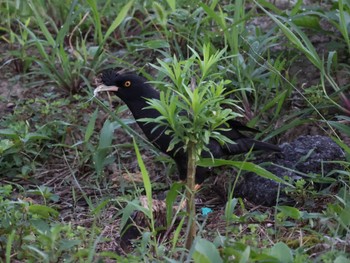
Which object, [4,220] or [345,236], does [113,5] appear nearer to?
[4,220]

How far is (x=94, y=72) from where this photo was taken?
20.6ft

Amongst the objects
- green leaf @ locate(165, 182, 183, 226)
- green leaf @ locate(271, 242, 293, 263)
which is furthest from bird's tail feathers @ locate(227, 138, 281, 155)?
green leaf @ locate(271, 242, 293, 263)

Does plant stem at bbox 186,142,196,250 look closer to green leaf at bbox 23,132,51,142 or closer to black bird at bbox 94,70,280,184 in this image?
black bird at bbox 94,70,280,184

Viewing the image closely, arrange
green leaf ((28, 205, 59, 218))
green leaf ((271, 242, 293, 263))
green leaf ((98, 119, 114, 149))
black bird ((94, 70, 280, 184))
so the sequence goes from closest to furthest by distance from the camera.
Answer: green leaf ((271, 242, 293, 263)), green leaf ((28, 205, 59, 218)), black bird ((94, 70, 280, 184)), green leaf ((98, 119, 114, 149))

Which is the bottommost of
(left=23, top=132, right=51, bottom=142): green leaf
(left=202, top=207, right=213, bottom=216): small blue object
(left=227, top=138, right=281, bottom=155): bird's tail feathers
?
(left=202, top=207, right=213, bottom=216): small blue object

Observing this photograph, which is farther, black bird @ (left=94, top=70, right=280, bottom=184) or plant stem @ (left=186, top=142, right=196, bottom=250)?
black bird @ (left=94, top=70, right=280, bottom=184)

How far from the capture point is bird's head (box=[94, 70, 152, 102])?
5.52 meters

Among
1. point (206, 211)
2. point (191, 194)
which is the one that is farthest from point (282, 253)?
point (206, 211)

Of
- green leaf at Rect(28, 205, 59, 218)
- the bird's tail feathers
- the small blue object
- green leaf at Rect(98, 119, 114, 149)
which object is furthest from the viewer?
green leaf at Rect(98, 119, 114, 149)

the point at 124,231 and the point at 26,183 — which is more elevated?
the point at 124,231

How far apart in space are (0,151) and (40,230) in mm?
1512

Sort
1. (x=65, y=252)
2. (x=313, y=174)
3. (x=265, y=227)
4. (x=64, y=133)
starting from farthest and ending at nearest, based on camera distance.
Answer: (x=64, y=133), (x=313, y=174), (x=265, y=227), (x=65, y=252)

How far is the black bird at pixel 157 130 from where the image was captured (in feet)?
16.9

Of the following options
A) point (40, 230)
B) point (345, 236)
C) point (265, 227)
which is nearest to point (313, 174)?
point (265, 227)
